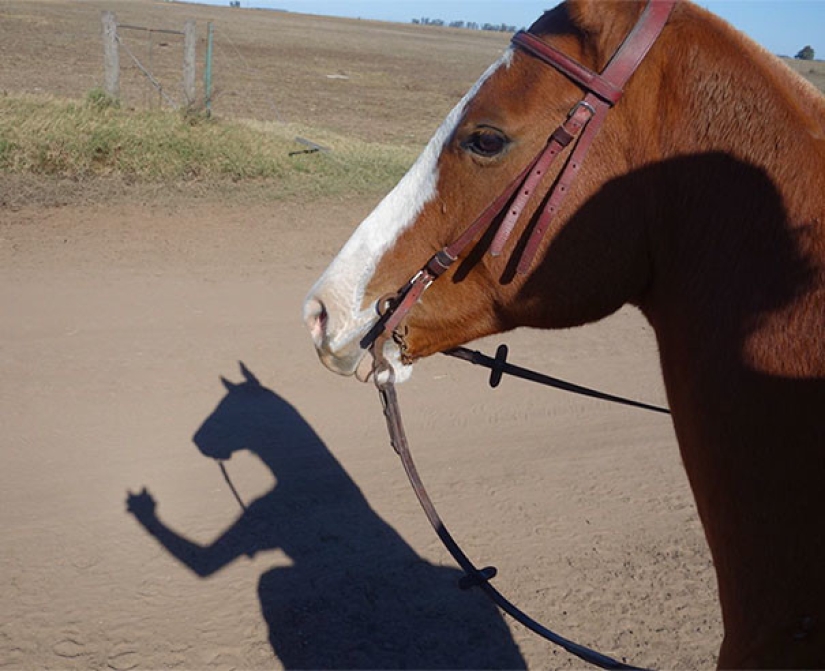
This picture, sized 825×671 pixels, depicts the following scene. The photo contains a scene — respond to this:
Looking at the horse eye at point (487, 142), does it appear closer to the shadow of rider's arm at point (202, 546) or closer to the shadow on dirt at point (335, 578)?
the shadow on dirt at point (335, 578)

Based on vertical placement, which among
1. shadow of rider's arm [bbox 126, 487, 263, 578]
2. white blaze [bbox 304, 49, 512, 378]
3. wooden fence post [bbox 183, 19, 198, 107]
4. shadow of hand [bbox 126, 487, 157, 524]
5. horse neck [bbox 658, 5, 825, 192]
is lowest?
wooden fence post [bbox 183, 19, 198, 107]

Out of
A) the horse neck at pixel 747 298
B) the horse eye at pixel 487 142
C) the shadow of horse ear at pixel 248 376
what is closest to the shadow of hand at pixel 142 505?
the shadow of horse ear at pixel 248 376

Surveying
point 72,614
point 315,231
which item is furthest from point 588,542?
point 315,231

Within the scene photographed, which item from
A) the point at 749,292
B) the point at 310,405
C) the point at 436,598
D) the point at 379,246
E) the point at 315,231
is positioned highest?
the point at 749,292

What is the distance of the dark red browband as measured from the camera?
1.76 meters

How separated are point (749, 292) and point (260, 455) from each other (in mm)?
3805

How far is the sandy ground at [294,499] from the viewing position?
3721 mm

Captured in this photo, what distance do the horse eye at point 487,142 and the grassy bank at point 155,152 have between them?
9.22 metres

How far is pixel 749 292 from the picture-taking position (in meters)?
1.67

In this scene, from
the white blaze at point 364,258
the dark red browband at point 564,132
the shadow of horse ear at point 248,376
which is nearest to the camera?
the dark red browband at point 564,132

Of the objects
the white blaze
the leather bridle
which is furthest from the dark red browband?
the white blaze

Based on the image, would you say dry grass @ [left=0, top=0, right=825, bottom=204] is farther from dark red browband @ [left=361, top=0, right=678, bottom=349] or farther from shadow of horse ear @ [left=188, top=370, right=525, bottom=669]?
dark red browband @ [left=361, top=0, right=678, bottom=349]

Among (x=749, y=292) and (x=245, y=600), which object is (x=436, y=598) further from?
(x=749, y=292)

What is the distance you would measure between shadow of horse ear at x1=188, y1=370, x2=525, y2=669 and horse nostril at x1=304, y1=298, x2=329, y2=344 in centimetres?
197
